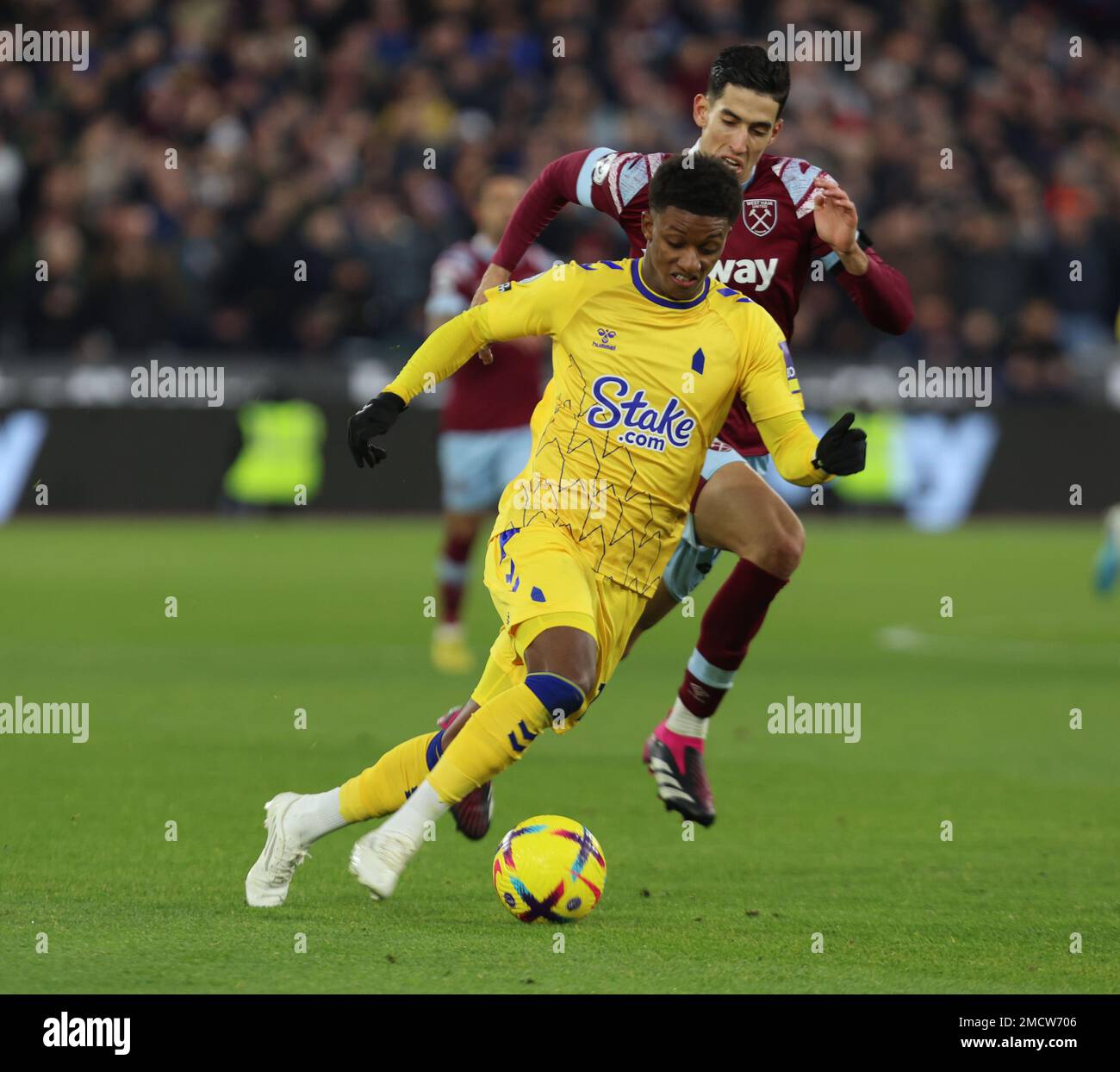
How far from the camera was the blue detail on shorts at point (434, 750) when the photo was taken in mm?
5918

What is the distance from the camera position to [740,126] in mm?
6750

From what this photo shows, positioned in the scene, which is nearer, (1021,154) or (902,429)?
(902,429)

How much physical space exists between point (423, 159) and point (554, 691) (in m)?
15.3

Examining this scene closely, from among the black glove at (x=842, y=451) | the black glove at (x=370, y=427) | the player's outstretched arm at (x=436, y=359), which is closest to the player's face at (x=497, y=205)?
the player's outstretched arm at (x=436, y=359)

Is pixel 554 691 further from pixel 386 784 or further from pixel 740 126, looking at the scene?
pixel 740 126

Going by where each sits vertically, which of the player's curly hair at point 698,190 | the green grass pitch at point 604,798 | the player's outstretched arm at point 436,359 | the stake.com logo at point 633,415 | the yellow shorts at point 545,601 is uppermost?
the player's curly hair at point 698,190

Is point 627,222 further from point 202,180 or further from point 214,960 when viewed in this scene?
point 202,180

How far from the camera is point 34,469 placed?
62.5ft

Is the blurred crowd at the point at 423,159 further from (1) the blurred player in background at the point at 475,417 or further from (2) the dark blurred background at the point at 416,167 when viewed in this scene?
(1) the blurred player in background at the point at 475,417

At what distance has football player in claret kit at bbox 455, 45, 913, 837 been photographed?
266 inches

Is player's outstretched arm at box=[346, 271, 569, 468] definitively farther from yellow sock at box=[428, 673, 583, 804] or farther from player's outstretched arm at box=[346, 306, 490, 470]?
yellow sock at box=[428, 673, 583, 804]

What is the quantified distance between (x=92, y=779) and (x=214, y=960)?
3187 mm

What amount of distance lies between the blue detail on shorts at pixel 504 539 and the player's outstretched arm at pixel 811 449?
732mm

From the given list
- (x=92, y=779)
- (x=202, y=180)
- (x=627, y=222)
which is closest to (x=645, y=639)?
(x=92, y=779)
